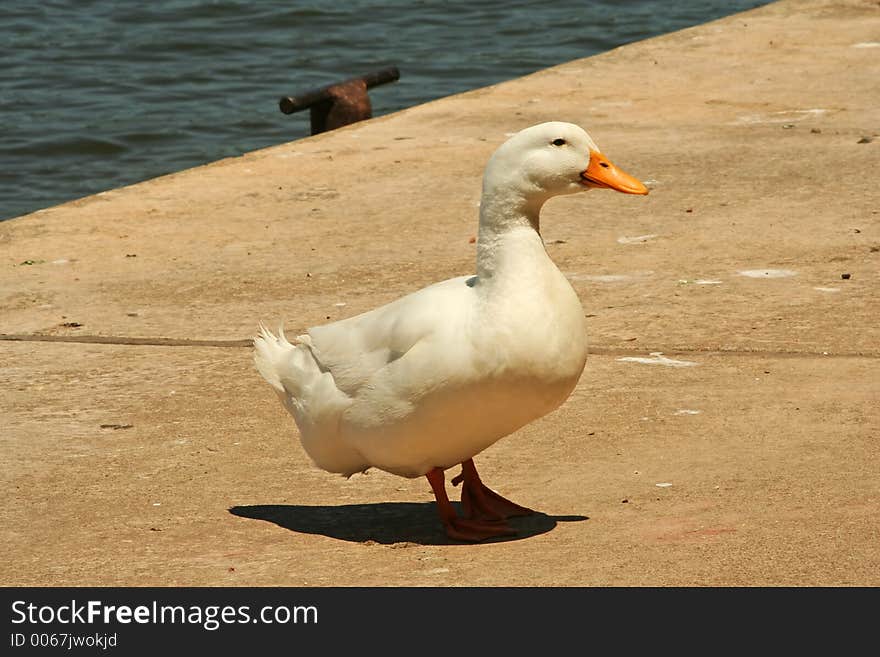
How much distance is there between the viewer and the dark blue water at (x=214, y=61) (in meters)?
14.5

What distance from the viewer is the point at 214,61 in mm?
17359

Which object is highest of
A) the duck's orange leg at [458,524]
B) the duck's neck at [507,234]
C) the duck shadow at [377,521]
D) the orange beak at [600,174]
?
the orange beak at [600,174]

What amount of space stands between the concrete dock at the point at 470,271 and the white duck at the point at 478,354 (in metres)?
0.29

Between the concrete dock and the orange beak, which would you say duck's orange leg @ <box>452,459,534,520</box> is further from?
the orange beak

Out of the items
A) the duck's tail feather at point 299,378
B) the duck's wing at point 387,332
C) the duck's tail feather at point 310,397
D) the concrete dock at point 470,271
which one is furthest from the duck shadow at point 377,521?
the duck's wing at point 387,332

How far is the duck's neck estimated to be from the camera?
471cm

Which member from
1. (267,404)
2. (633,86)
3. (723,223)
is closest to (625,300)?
(723,223)

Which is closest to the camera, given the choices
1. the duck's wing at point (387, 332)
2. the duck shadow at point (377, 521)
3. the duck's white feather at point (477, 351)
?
the duck's white feather at point (477, 351)

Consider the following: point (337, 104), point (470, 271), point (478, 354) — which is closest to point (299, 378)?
point (478, 354)

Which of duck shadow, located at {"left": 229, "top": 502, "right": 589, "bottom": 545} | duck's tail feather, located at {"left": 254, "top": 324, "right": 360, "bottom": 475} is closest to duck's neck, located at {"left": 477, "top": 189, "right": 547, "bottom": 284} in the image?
duck's tail feather, located at {"left": 254, "top": 324, "right": 360, "bottom": 475}

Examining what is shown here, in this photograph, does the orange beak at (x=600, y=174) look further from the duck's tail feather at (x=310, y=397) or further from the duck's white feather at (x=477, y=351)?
the duck's tail feather at (x=310, y=397)
